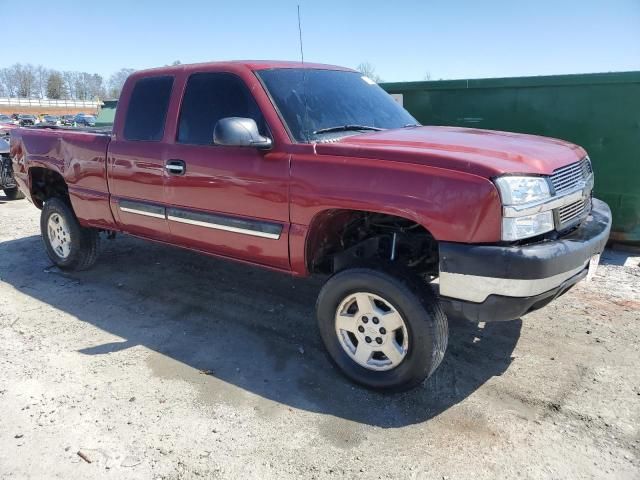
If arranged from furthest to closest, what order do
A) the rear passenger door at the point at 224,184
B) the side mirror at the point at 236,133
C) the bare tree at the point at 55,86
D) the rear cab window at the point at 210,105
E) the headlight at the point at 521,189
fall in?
the bare tree at the point at 55,86 < the rear cab window at the point at 210,105 < the rear passenger door at the point at 224,184 < the side mirror at the point at 236,133 < the headlight at the point at 521,189

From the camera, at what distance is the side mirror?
3.13 meters

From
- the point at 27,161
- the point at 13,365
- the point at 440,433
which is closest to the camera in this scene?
the point at 440,433

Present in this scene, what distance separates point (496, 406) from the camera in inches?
116

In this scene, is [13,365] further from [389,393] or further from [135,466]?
[389,393]

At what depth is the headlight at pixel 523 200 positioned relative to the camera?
252 cm

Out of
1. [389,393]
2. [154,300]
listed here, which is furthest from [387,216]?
[154,300]

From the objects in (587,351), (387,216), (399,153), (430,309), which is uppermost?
(399,153)

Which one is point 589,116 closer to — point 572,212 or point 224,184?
point 572,212

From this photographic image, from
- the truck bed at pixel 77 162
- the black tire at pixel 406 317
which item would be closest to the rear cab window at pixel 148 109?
the truck bed at pixel 77 162

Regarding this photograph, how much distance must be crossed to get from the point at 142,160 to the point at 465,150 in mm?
2596

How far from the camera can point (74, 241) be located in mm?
5156

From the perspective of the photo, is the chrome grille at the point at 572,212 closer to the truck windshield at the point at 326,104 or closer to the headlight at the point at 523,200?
the headlight at the point at 523,200

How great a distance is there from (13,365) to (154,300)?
1329 millimetres

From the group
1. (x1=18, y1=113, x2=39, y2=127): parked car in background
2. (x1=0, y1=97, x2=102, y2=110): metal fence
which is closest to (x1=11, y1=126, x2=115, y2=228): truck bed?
(x1=18, y1=113, x2=39, y2=127): parked car in background
